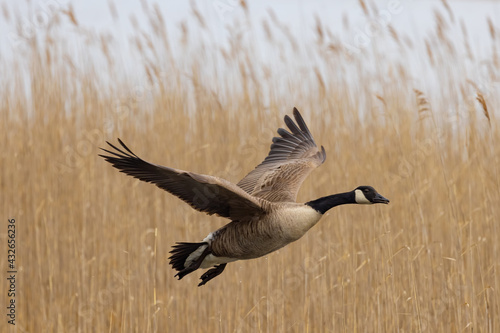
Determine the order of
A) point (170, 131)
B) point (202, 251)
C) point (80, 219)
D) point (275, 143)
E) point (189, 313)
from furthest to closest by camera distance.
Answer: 1. point (170, 131)
2. point (80, 219)
3. point (275, 143)
4. point (189, 313)
5. point (202, 251)

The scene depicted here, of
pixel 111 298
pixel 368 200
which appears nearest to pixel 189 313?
pixel 111 298

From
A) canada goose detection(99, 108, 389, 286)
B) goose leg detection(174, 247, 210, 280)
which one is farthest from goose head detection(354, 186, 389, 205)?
goose leg detection(174, 247, 210, 280)

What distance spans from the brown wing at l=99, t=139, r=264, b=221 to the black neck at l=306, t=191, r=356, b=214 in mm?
238

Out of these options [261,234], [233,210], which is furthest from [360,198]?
[233,210]

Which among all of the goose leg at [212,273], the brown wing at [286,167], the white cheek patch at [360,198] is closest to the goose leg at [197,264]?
the goose leg at [212,273]

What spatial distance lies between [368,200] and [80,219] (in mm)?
2212

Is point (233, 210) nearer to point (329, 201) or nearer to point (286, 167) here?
point (329, 201)

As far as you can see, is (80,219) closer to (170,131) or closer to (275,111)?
(170,131)

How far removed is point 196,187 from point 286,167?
99 cm

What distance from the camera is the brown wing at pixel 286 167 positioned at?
11.0 ft

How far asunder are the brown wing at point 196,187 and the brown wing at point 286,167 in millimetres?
393

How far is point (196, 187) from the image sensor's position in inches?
108

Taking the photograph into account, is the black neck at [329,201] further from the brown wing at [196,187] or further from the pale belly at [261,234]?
the brown wing at [196,187]

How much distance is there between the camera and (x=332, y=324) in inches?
132
